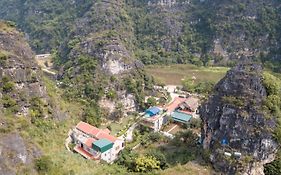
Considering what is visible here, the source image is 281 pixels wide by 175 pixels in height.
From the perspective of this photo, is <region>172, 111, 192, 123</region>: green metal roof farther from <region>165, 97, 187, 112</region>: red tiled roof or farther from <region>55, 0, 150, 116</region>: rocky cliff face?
<region>55, 0, 150, 116</region>: rocky cliff face

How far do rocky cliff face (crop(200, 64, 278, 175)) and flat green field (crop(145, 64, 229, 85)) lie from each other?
32173mm

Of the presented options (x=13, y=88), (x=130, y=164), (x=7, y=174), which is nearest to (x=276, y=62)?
(x=130, y=164)

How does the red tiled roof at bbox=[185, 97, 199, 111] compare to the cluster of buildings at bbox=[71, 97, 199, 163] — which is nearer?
the cluster of buildings at bbox=[71, 97, 199, 163]

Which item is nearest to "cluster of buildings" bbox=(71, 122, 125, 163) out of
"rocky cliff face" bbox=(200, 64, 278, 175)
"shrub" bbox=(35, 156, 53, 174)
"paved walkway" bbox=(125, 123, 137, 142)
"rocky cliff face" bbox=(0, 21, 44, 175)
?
"paved walkway" bbox=(125, 123, 137, 142)

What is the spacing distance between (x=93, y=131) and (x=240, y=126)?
16.0 metres

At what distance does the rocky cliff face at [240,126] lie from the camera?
105 ft

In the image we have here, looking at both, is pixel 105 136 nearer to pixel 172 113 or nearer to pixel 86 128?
pixel 86 128

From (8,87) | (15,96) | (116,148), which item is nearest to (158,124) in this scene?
(116,148)

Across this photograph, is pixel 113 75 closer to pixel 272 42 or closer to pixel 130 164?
pixel 130 164

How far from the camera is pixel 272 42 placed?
7925 cm

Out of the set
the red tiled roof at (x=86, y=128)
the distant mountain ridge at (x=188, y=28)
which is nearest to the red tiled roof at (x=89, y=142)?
the red tiled roof at (x=86, y=128)

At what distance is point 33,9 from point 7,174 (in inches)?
3105

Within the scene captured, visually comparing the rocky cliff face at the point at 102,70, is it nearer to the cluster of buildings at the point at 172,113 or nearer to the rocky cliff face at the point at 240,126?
the cluster of buildings at the point at 172,113

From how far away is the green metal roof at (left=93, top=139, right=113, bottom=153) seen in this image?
37.8 meters
